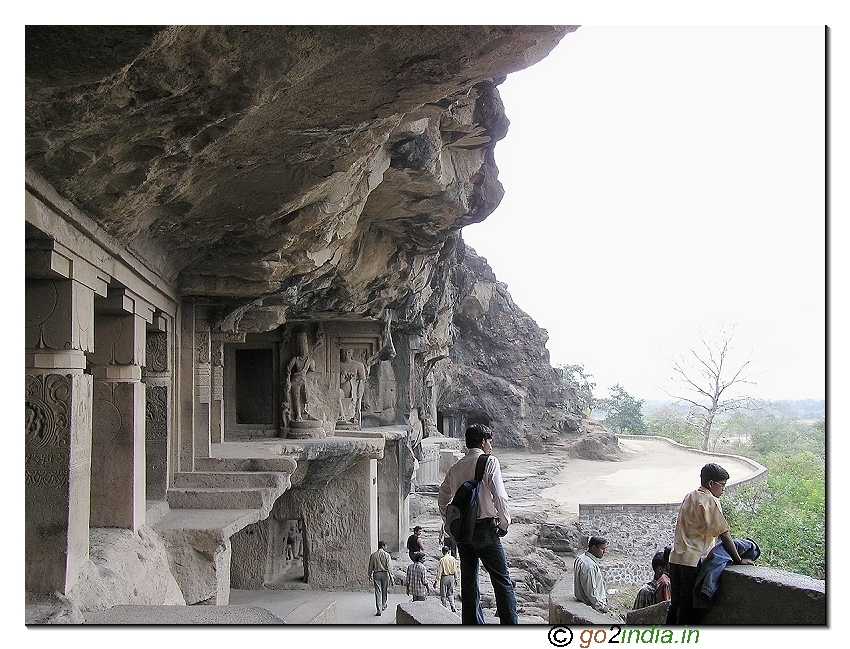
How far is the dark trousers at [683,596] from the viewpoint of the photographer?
11.9 ft

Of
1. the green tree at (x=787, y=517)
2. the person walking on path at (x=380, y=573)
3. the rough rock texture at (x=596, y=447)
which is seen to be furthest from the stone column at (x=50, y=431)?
the rough rock texture at (x=596, y=447)

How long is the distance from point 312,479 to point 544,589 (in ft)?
17.5

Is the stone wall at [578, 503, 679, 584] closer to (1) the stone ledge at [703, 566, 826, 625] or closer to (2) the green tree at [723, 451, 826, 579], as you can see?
(2) the green tree at [723, 451, 826, 579]

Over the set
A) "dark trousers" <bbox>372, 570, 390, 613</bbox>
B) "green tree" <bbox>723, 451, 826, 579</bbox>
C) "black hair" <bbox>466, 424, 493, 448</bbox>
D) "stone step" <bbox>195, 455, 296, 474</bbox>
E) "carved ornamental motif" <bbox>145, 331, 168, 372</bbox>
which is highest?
"carved ornamental motif" <bbox>145, 331, 168, 372</bbox>

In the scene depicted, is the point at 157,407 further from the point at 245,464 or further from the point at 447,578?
the point at 447,578

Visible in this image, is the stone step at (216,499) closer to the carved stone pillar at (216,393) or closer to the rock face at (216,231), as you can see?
the rock face at (216,231)

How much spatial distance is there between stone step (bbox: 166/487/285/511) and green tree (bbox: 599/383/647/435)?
41561 mm

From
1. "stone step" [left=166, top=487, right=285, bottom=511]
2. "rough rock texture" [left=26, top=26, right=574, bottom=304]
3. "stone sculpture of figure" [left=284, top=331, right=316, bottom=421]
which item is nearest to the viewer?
"rough rock texture" [left=26, top=26, right=574, bottom=304]

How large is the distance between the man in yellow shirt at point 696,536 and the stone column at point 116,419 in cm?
391

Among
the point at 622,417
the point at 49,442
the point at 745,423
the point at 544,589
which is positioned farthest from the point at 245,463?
the point at 622,417

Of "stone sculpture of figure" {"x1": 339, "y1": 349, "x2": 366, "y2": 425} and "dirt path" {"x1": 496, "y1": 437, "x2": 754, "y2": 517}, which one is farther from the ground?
"stone sculpture of figure" {"x1": 339, "y1": 349, "x2": 366, "y2": 425}

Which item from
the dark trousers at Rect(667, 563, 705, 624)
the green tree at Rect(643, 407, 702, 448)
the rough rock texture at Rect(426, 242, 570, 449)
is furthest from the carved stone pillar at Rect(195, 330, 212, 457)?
the green tree at Rect(643, 407, 702, 448)

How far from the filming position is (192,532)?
19.6ft

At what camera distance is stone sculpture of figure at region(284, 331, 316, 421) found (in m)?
10.8
